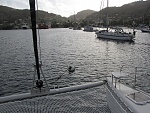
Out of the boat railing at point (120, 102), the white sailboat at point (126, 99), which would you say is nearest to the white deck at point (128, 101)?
the white sailboat at point (126, 99)

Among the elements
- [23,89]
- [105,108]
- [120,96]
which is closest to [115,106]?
[120,96]

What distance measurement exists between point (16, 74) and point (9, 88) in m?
5.50

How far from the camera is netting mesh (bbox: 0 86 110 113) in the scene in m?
11.6

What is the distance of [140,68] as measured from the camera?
1171 inches

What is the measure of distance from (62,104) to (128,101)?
227 inches

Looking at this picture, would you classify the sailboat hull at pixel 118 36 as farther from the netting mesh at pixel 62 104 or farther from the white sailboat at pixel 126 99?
the white sailboat at pixel 126 99

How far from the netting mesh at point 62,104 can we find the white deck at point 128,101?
237cm

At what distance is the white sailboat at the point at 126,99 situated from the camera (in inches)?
331

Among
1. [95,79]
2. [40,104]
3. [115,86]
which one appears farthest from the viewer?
[95,79]

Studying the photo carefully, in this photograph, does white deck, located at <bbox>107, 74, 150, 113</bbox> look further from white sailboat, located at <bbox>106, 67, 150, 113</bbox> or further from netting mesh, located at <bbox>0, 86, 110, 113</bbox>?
netting mesh, located at <bbox>0, 86, 110, 113</bbox>

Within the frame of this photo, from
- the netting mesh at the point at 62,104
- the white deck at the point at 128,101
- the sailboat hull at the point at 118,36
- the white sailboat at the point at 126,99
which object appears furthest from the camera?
the sailboat hull at the point at 118,36

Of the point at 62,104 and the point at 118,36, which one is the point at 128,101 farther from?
the point at 118,36

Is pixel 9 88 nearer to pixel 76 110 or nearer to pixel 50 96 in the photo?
pixel 50 96

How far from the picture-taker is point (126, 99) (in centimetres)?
927
